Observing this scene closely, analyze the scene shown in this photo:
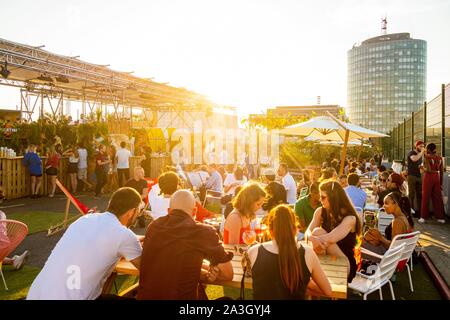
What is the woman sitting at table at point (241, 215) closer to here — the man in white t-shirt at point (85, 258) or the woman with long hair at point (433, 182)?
the man in white t-shirt at point (85, 258)

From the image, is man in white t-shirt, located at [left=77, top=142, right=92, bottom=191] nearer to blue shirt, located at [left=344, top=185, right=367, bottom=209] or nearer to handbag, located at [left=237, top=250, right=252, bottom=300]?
blue shirt, located at [left=344, top=185, right=367, bottom=209]

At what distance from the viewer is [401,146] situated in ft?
59.3

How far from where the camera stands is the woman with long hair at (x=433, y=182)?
8.47 meters

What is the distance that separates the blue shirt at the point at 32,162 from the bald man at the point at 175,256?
35.3 ft

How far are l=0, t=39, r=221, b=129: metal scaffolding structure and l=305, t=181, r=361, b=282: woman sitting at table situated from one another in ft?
46.0

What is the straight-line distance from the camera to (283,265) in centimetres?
242

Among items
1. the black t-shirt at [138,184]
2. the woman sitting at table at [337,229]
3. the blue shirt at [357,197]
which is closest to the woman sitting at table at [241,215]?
the woman sitting at table at [337,229]

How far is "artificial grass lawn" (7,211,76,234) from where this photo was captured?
801 centimetres

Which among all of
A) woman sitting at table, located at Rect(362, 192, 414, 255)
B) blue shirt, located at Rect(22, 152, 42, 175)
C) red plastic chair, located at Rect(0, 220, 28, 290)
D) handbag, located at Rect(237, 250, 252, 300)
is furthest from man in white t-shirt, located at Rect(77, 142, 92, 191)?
handbag, located at Rect(237, 250, 252, 300)

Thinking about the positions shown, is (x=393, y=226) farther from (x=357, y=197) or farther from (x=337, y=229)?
(x=357, y=197)

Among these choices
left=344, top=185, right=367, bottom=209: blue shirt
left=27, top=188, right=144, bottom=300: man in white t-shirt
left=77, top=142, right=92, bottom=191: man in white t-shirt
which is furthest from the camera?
left=77, top=142, right=92, bottom=191: man in white t-shirt

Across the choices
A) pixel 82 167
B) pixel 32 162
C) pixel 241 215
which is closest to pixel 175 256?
pixel 241 215

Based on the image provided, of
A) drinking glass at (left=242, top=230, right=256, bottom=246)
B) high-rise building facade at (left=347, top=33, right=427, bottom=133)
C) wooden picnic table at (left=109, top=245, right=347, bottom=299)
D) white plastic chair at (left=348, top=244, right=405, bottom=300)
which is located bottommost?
white plastic chair at (left=348, top=244, right=405, bottom=300)
